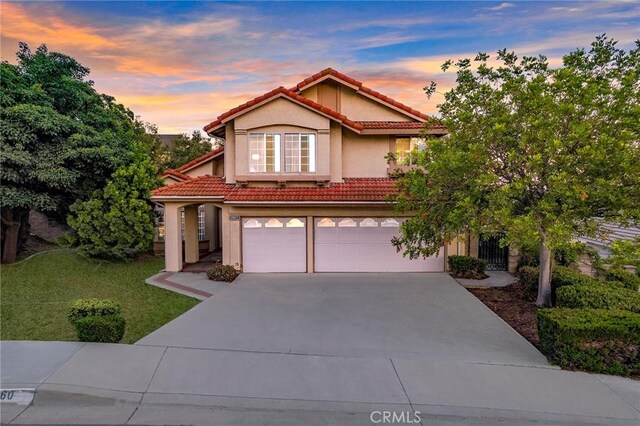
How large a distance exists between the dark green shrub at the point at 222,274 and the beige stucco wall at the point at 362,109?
8.59 m

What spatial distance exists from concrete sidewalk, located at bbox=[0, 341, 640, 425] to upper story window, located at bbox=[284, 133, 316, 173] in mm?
8672

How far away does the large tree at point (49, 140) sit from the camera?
13.7 metres

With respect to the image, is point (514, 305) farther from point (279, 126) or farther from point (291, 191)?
point (279, 126)

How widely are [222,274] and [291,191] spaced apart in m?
4.10

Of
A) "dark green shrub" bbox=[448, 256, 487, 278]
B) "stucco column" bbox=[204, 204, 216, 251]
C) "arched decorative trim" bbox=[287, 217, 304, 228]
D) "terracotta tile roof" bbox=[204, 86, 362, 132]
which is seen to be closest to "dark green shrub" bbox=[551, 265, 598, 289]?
"dark green shrub" bbox=[448, 256, 487, 278]

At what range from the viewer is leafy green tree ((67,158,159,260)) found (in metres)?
15.2

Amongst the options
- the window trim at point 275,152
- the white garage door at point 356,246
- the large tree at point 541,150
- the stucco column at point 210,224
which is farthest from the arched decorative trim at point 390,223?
the stucco column at point 210,224

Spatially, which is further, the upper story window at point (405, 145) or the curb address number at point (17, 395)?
the upper story window at point (405, 145)

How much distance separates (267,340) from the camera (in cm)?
795

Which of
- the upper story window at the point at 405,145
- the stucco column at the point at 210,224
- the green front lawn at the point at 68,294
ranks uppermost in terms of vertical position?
the upper story window at the point at 405,145

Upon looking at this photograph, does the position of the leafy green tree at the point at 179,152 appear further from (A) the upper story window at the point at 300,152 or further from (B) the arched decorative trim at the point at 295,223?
(B) the arched decorative trim at the point at 295,223

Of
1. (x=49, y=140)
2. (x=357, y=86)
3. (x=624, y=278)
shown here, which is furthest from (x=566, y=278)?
(x=49, y=140)

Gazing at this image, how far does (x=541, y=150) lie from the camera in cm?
834

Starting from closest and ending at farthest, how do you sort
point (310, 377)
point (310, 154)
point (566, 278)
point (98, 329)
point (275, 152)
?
point (310, 377)
point (98, 329)
point (566, 278)
point (275, 152)
point (310, 154)
